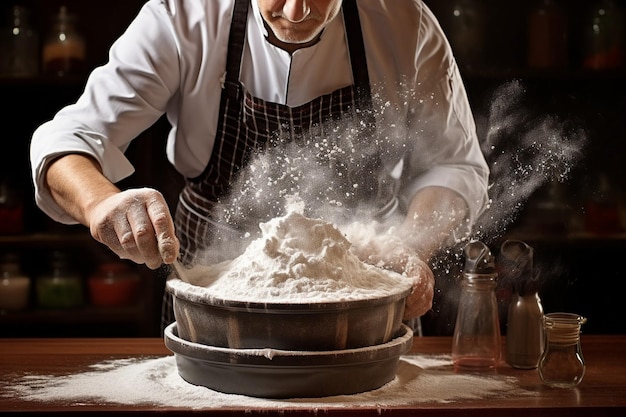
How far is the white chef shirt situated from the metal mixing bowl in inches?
26.7

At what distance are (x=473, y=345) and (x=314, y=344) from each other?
42 centimetres

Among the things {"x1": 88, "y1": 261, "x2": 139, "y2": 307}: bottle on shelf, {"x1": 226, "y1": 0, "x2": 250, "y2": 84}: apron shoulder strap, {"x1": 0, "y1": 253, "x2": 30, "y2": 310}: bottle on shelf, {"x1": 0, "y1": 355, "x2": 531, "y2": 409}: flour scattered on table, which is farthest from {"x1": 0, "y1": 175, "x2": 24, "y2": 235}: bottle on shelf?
{"x1": 0, "y1": 355, "x2": 531, "y2": 409}: flour scattered on table

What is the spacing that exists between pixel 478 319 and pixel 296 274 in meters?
0.43

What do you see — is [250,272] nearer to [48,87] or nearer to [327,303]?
[327,303]

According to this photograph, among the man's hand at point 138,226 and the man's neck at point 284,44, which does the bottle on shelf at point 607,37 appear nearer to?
the man's neck at point 284,44

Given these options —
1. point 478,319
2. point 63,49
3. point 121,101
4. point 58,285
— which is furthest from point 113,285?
point 478,319

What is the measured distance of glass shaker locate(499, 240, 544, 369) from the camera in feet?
5.50

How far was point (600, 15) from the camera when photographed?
10.2 ft

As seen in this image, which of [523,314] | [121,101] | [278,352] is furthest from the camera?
[121,101]

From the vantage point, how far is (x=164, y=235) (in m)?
1.49

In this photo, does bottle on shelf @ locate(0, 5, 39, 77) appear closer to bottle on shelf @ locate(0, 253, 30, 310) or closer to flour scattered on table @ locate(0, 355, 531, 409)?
bottle on shelf @ locate(0, 253, 30, 310)

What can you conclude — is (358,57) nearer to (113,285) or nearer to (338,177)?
(338,177)

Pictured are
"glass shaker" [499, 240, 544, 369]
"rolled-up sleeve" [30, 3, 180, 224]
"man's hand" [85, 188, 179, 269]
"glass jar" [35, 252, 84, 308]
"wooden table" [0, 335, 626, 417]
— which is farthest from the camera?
"glass jar" [35, 252, 84, 308]

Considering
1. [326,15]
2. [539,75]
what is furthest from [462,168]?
[539,75]
